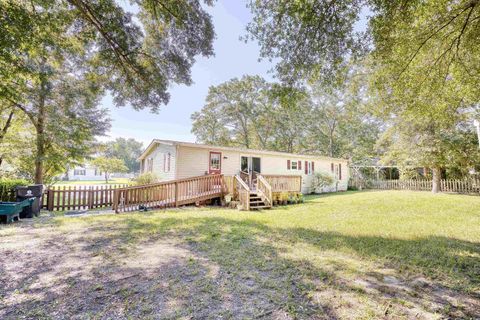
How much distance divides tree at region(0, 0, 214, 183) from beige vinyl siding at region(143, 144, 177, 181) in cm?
398

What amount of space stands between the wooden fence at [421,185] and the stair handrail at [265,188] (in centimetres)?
1612

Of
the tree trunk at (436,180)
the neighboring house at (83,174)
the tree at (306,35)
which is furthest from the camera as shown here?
the neighboring house at (83,174)

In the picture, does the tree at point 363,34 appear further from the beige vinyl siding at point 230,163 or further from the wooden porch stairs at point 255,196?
the beige vinyl siding at point 230,163

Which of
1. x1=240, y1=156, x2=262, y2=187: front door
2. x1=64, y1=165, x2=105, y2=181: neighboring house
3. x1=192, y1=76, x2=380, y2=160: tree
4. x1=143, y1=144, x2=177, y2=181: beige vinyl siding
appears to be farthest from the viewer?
x1=64, y1=165, x2=105, y2=181: neighboring house

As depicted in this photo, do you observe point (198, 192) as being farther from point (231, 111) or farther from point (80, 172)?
point (80, 172)

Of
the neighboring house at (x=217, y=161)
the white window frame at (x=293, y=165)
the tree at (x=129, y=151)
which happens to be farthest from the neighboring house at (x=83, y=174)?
the white window frame at (x=293, y=165)

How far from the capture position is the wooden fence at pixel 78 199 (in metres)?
9.11

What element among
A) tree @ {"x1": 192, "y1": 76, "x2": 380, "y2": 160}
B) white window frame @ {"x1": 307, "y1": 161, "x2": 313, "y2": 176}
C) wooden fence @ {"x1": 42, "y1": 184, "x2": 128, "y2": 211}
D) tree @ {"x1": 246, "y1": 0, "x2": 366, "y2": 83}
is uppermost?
tree @ {"x1": 192, "y1": 76, "x2": 380, "y2": 160}

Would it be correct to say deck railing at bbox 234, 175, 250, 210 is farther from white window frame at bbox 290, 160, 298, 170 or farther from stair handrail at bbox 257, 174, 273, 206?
white window frame at bbox 290, 160, 298, 170

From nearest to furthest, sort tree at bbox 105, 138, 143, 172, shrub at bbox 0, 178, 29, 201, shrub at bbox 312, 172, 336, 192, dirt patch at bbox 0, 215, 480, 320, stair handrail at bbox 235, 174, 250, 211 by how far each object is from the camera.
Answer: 1. dirt patch at bbox 0, 215, 480, 320
2. shrub at bbox 0, 178, 29, 201
3. stair handrail at bbox 235, 174, 250, 211
4. shrub at bbox 312, 172, 336, 192
5. tree at bbox 105, 138, 143, 172

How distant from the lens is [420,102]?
7.10 meters

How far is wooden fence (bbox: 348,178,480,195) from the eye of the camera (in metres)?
16.2

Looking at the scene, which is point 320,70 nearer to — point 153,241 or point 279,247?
point 279,247

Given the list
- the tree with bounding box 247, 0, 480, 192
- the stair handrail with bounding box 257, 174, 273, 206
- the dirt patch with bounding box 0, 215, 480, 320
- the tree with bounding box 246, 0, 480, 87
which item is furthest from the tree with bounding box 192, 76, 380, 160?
the dirt patch with bounding box 0, 215, 480, 320
